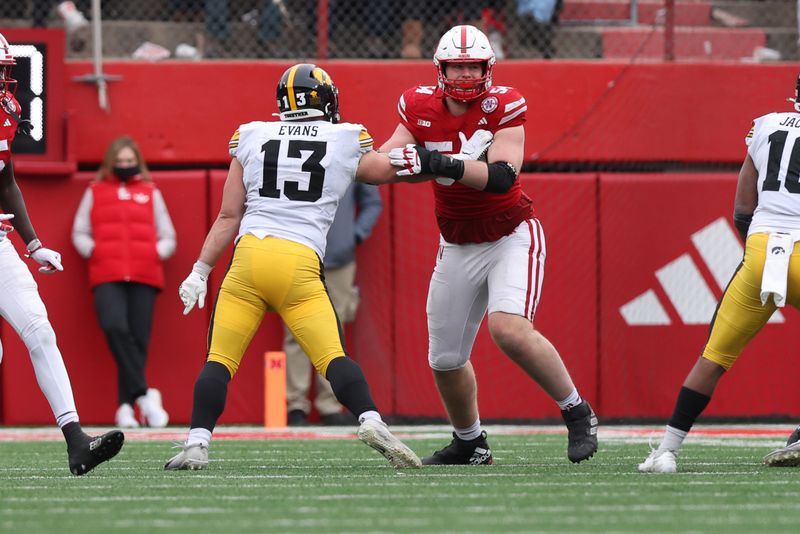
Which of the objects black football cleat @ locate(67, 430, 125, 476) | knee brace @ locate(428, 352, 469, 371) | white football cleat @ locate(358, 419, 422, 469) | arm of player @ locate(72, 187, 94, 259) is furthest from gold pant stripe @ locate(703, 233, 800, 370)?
arm of player @ locate(72, 187, 94, 259)

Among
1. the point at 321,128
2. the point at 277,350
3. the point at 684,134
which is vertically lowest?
the point at 277,350

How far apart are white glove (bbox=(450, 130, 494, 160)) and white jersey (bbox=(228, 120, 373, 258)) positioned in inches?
19.2

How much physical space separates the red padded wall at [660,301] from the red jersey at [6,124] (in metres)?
5.10

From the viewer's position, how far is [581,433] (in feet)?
20.2

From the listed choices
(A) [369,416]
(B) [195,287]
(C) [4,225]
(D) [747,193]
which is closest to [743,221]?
(D) [747,193]

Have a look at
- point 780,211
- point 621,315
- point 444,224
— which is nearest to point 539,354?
point 444,224

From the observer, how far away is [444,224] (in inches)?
251

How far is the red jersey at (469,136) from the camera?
6.23 m

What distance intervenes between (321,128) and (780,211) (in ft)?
6.02

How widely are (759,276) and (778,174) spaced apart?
449 mm

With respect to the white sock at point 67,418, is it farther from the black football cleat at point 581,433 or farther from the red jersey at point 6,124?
the black football cleat at point 581,433

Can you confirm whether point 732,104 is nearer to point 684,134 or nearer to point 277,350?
point 684,134

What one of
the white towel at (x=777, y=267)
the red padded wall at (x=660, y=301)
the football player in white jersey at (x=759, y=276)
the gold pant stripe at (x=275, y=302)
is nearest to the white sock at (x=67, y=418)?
the gold pant stripe at (x=275, y=302)

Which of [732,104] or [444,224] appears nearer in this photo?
[444,224]
